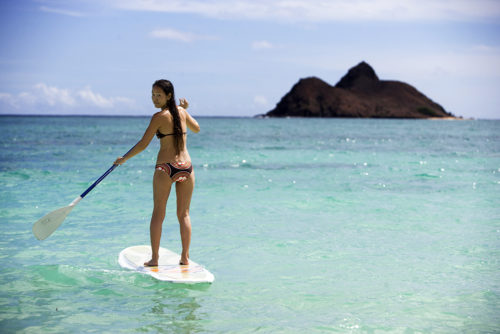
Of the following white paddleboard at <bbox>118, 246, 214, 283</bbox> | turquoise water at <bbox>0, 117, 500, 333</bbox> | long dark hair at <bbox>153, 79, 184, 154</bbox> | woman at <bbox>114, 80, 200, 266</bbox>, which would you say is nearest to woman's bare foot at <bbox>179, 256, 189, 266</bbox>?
white paddleboard at <bbox>118, 246, 214, 283</bbox>

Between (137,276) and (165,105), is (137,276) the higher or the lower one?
the lower one

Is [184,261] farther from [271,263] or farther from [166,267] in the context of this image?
[271,263]

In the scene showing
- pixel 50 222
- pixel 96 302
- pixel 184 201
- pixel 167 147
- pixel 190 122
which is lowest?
pixel 96 302

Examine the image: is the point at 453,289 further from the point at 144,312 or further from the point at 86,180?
the point at 86,180

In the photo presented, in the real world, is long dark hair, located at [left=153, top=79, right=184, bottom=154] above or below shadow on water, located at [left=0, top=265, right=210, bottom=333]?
above

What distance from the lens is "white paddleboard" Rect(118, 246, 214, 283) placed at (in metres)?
5.23

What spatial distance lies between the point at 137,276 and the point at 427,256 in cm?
368

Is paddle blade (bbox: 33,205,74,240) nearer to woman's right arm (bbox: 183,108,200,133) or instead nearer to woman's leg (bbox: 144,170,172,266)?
woman's leg (bbox: 144,170,172,266)

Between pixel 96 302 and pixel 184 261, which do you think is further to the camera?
pixel 184 261

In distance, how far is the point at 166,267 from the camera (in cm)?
562

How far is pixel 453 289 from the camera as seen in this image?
5242mm

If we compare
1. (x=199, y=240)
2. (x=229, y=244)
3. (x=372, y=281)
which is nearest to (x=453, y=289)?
(x=372, y=281)

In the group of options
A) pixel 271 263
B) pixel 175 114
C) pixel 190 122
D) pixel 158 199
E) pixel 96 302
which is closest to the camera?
pixel 96 302

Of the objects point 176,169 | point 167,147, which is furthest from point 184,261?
point 167,147
